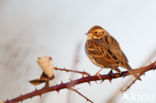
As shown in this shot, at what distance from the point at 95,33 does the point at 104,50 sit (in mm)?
146

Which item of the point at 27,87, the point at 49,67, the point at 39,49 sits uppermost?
the point at 49,67

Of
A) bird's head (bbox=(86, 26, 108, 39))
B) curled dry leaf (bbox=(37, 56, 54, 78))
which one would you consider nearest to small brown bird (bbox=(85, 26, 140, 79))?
bird's head (bbox=(86, 26, 108, 39))

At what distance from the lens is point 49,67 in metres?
0.68

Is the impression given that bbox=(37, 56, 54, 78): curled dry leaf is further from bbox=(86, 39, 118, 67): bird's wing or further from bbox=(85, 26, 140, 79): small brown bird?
bbox=(86, 39, 118, 67): bird's wing

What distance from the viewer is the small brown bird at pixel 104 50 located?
1.15 meters

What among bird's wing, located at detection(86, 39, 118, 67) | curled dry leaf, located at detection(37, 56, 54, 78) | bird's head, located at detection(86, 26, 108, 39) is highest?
curled dry leaf, located at detection(37, 56, 54, 78)

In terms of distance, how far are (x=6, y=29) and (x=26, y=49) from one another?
15.5 inches

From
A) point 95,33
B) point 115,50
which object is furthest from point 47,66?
point 95,33

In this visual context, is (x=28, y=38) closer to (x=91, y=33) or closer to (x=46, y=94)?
(x=91, y=33)

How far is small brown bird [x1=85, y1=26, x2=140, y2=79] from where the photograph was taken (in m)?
1.15

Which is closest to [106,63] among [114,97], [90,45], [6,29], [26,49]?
[90,45]

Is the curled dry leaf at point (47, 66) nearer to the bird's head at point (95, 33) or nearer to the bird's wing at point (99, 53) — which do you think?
the bird's wing at point (99, 53)

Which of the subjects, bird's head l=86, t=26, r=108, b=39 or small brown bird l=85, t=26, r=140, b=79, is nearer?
small brown bird l=85, t=26, r=140, b=79

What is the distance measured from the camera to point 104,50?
1.29 metres
